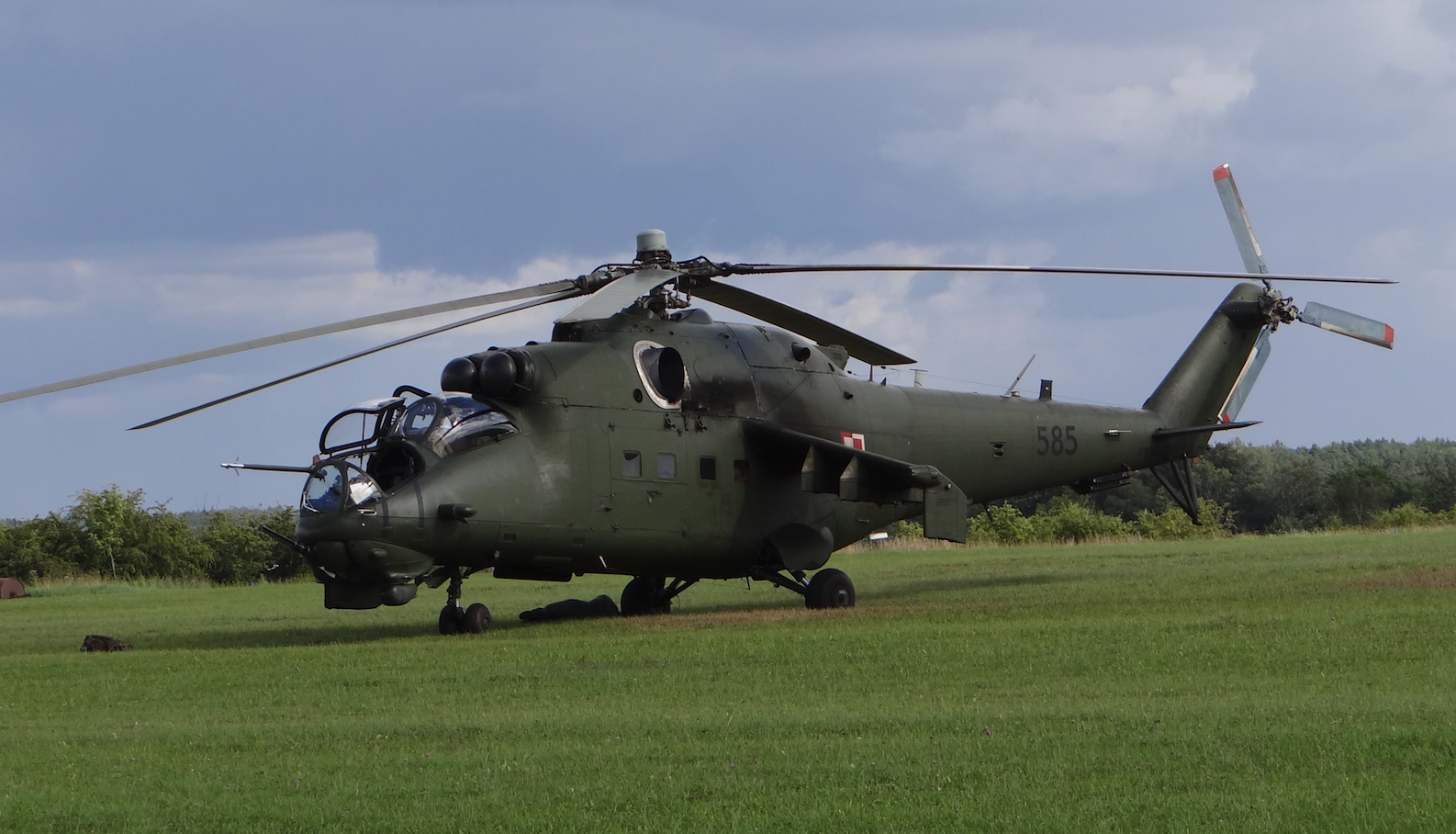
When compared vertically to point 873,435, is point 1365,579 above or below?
below

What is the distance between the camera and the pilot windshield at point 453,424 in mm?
20891

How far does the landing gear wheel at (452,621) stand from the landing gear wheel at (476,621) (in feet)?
0.18

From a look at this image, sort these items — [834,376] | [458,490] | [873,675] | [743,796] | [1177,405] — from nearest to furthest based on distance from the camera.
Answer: [743,796]
[873,675]
[458,490]
[834,376]
[1177,405]

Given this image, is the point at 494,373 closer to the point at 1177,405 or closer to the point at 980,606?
the point at 980,606

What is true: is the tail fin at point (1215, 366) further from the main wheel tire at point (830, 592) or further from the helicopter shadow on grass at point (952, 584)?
the main wheel tire at point (830, 592)

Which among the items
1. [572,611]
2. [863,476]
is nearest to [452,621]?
[572,611]

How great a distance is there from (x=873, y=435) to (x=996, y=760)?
1541cm

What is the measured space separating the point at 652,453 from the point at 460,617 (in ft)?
12.8

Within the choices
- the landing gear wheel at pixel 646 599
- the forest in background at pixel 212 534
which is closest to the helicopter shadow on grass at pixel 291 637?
the landing gear wheel at pixel 646 599

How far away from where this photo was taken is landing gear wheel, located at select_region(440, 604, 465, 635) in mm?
22047

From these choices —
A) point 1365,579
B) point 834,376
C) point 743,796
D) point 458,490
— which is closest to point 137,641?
point 458,490

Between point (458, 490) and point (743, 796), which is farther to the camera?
point (458, 490)

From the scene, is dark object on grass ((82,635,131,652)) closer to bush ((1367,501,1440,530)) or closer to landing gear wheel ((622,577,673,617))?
landing gear wheel ((622,577,673,617))

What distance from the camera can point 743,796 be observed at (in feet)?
31.4
